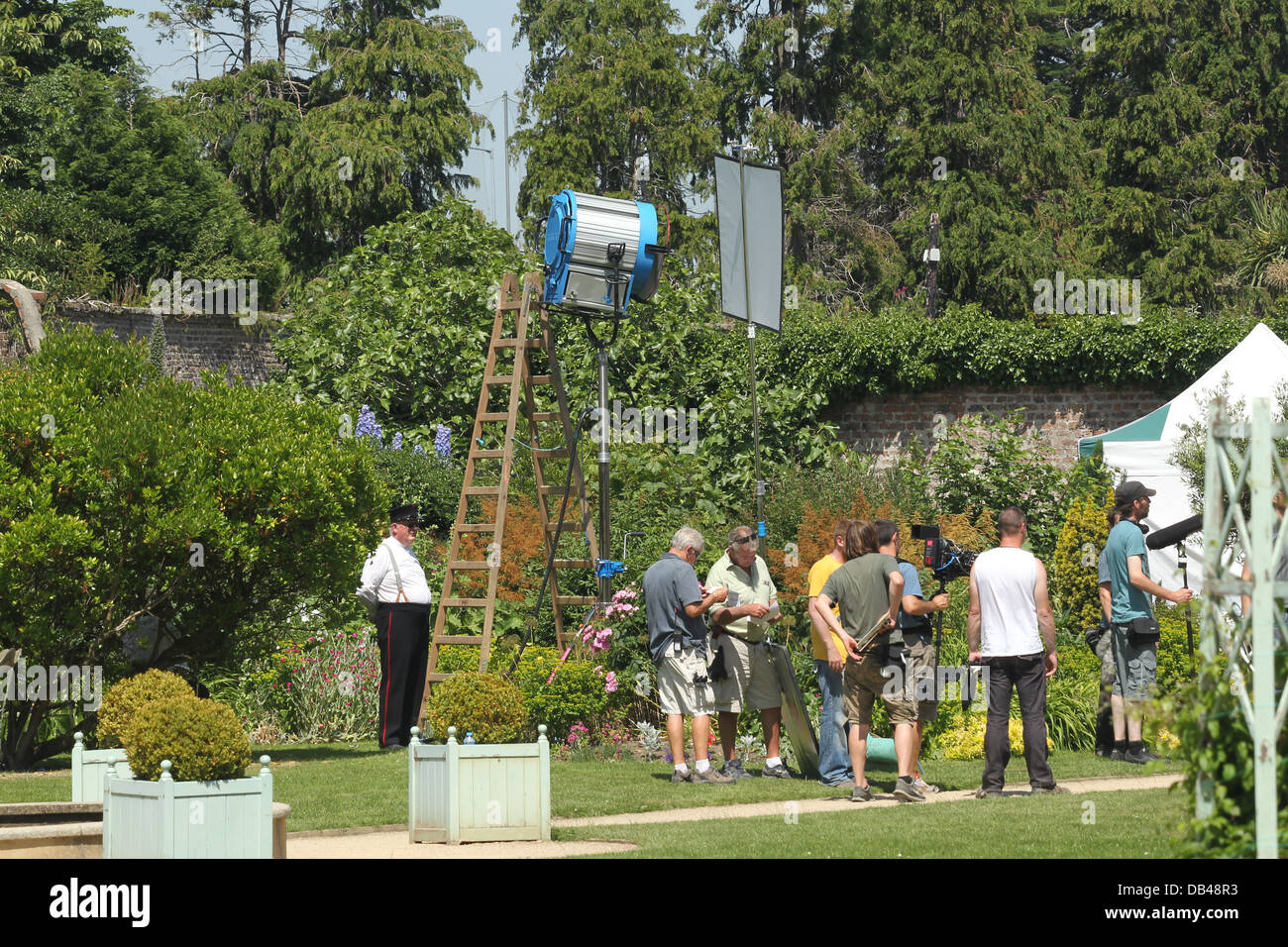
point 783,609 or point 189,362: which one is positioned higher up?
point 189,362

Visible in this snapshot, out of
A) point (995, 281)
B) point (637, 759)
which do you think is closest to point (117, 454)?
point (637, 759)

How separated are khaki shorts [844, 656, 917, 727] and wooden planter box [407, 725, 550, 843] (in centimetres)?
238

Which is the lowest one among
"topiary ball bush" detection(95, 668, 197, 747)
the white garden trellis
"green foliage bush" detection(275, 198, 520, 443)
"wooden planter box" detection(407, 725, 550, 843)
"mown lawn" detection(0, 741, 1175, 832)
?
"mown lawn" detection(0, 741, 1175, 832)

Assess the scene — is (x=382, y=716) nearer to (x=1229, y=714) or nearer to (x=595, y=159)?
(x=1229, y=714)

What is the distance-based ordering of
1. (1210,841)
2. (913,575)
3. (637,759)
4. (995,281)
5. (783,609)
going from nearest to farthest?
(1210,841), (913,575), (637,759), (783,609), (995,281)

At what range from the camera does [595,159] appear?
117 ft

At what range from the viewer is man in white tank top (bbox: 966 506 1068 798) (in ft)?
29.8

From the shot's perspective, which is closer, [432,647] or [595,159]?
[432,647]

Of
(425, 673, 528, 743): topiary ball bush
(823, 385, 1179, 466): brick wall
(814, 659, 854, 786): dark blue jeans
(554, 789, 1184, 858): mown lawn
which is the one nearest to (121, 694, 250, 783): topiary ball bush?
(425, 673, 528, 743): topiary ball bush

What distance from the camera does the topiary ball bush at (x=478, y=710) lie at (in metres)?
7.94

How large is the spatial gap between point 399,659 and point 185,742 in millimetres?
5490

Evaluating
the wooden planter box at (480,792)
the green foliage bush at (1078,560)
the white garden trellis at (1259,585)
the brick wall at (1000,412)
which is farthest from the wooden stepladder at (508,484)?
the brick wall at (1000,412)

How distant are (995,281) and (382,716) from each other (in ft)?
77.2

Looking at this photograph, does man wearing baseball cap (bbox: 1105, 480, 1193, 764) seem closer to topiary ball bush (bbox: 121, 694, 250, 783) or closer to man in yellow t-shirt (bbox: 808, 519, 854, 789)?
man in yellow t-shirt (bbox: 808, 519, 854, 789)
